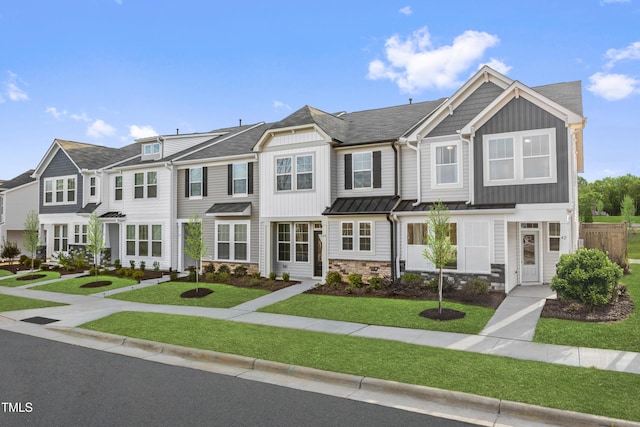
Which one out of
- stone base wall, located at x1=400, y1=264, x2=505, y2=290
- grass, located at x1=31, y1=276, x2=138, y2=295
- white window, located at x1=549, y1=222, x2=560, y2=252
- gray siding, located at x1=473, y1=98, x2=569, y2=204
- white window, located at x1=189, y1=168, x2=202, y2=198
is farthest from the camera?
white window, located at x1=189, y1=168, x2=202, y2=198

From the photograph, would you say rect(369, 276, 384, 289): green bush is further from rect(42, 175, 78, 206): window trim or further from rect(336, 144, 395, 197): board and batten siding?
rect(42, 175, 78, 206): window trim

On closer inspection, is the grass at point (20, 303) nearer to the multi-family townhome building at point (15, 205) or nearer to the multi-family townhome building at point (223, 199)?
the multi-family townhome building at point (223, 199)

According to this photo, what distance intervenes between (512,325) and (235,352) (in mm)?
7128

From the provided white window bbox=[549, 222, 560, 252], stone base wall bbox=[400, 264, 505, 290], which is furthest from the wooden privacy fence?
stone base wall bbox=[400, 264, 505, 290]

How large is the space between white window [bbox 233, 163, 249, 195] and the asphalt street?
14.1m

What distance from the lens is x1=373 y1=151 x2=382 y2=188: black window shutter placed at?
742 inches

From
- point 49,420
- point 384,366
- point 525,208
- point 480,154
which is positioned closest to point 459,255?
point 525,208

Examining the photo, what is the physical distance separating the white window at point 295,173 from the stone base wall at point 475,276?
6.63 meters

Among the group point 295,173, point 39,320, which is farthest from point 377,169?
point 39,320

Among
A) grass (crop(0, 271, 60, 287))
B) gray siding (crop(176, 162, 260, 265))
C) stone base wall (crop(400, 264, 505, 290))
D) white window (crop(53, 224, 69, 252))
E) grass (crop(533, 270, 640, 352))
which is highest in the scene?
gray siding (crop(176, 162, 260, 265))

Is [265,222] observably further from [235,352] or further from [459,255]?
[235,352]

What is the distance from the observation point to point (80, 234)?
29.1m

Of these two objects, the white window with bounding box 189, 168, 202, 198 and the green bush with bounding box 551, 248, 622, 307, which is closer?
the green bush with bounding box 551, 248, 622, 307

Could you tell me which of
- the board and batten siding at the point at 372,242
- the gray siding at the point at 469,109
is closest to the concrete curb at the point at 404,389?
the board and batten siding at the point at 372,242
